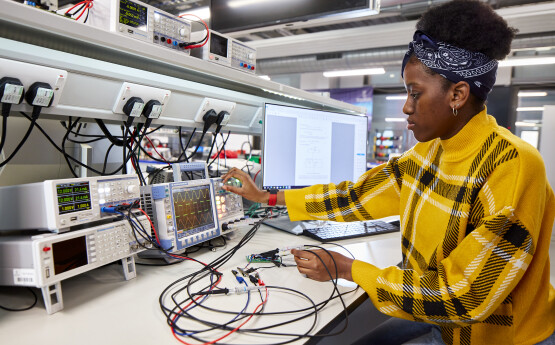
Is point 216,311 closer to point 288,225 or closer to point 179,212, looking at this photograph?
point 179,212

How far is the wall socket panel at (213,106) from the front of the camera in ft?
4.49

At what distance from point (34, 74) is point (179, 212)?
0.48 m

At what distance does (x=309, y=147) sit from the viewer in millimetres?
1460

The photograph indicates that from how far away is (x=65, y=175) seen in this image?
1245mm

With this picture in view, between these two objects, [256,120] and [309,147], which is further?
[256,120]

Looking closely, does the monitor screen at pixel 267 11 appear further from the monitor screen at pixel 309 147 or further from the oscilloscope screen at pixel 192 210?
the oscilloscope screen at pixel 192 210

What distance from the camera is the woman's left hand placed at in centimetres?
84

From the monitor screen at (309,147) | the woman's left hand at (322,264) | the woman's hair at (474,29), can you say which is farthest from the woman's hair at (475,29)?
the monitor screen at (309,147)

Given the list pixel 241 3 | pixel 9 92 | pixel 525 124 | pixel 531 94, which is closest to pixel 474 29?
pixel 9 92

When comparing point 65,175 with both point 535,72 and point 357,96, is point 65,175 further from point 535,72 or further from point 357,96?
point 535,72

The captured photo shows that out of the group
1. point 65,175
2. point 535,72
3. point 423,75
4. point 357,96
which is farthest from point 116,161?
point 535,72

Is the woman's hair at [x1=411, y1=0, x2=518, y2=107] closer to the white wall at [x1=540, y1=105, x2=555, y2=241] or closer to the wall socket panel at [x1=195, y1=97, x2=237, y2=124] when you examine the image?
the wall socket panel at [x1=195, y1=97, x2=237, y2=124]

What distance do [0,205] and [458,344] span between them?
1074 mm

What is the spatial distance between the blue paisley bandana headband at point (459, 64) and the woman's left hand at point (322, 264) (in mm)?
476
